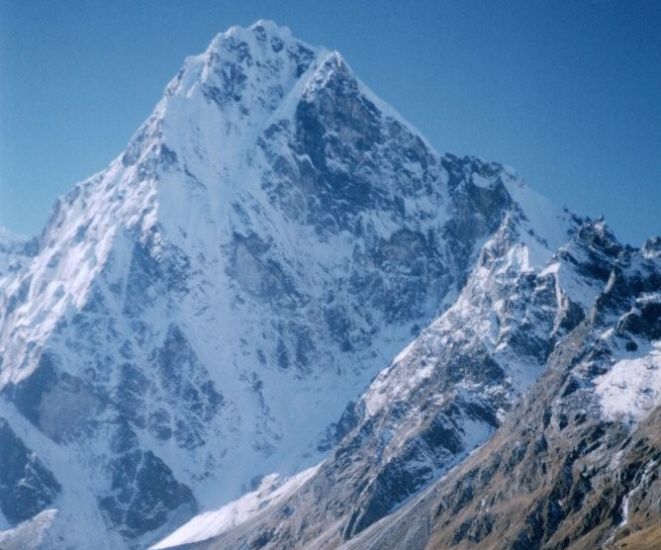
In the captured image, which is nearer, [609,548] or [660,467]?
[609,548]

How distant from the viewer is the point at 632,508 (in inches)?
7820

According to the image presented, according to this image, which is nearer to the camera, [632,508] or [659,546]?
[659,546]

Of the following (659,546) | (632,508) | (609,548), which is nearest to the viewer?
(659,546)

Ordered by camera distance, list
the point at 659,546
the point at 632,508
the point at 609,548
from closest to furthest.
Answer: the point at 659,546 < the point at 609,548 < the point at 632,508

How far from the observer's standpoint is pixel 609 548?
7328 inches

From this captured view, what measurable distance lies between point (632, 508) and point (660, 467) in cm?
890

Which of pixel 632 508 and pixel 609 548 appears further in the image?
pixel 632 508

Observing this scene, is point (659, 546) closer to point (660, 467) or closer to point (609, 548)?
point (609, 548)

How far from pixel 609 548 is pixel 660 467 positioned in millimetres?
21550

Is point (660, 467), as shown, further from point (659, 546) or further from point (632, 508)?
point (659, 546)

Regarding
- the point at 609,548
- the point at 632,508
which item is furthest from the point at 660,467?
the point at 609,548

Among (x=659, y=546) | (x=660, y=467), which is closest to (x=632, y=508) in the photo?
(x=660, y=467)

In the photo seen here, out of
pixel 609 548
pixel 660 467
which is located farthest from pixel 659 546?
pixel 660 467

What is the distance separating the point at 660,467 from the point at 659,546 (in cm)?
3060
